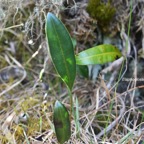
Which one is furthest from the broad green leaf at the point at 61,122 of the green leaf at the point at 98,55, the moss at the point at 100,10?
the moss at the point at 100,10

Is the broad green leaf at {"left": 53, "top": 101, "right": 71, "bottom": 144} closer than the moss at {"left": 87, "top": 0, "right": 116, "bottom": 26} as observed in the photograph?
Yes

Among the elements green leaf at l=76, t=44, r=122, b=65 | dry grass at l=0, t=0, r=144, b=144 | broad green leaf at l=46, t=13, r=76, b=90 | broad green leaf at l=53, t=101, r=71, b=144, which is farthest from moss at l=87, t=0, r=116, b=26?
broad green leaf at l=53, t=101, r=71, b=144

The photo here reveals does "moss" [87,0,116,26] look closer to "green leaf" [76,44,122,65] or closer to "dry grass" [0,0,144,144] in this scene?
"dry grass" [0,0,144,144]

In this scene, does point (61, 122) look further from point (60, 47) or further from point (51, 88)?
point (51, 88)

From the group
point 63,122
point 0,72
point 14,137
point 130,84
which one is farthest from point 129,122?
point 0,72

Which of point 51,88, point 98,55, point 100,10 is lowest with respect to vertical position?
point 51,88

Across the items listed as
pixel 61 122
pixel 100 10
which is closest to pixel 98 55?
pixel 100 10
